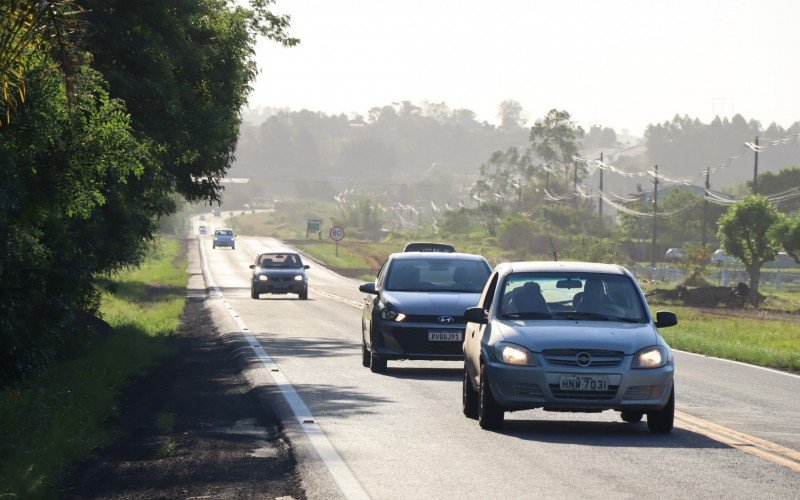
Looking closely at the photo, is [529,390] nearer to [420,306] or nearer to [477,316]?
[477,316]

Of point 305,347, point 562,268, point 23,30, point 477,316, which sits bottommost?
point 305,347

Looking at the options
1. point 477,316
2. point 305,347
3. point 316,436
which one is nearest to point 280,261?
point 305,347

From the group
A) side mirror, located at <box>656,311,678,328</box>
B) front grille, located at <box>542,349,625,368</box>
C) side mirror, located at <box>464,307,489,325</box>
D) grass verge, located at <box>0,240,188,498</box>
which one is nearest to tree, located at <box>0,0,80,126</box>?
grass verge, located at <box>0,240,188,498</box>

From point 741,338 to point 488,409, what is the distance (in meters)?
18.7

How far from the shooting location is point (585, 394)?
12188mm

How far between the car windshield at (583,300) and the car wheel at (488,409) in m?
0.91

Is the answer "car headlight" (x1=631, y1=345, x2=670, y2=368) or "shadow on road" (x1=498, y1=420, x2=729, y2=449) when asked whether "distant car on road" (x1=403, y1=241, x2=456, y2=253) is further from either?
"car headlight" (x1=631, y1=345, x2=670, y2=368)

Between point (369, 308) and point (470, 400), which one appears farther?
point (369, 308)

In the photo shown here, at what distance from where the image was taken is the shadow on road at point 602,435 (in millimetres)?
11867

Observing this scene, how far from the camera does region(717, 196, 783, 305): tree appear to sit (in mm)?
59312

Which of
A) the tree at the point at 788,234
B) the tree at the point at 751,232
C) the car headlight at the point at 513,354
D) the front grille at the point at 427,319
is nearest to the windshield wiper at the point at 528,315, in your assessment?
the car headlight at the point at 513,354

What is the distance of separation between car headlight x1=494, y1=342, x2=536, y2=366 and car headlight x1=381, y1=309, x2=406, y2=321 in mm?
5855

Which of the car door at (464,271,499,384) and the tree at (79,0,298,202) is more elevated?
the tree at (79,0,298,202)

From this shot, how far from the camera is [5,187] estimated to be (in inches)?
526
